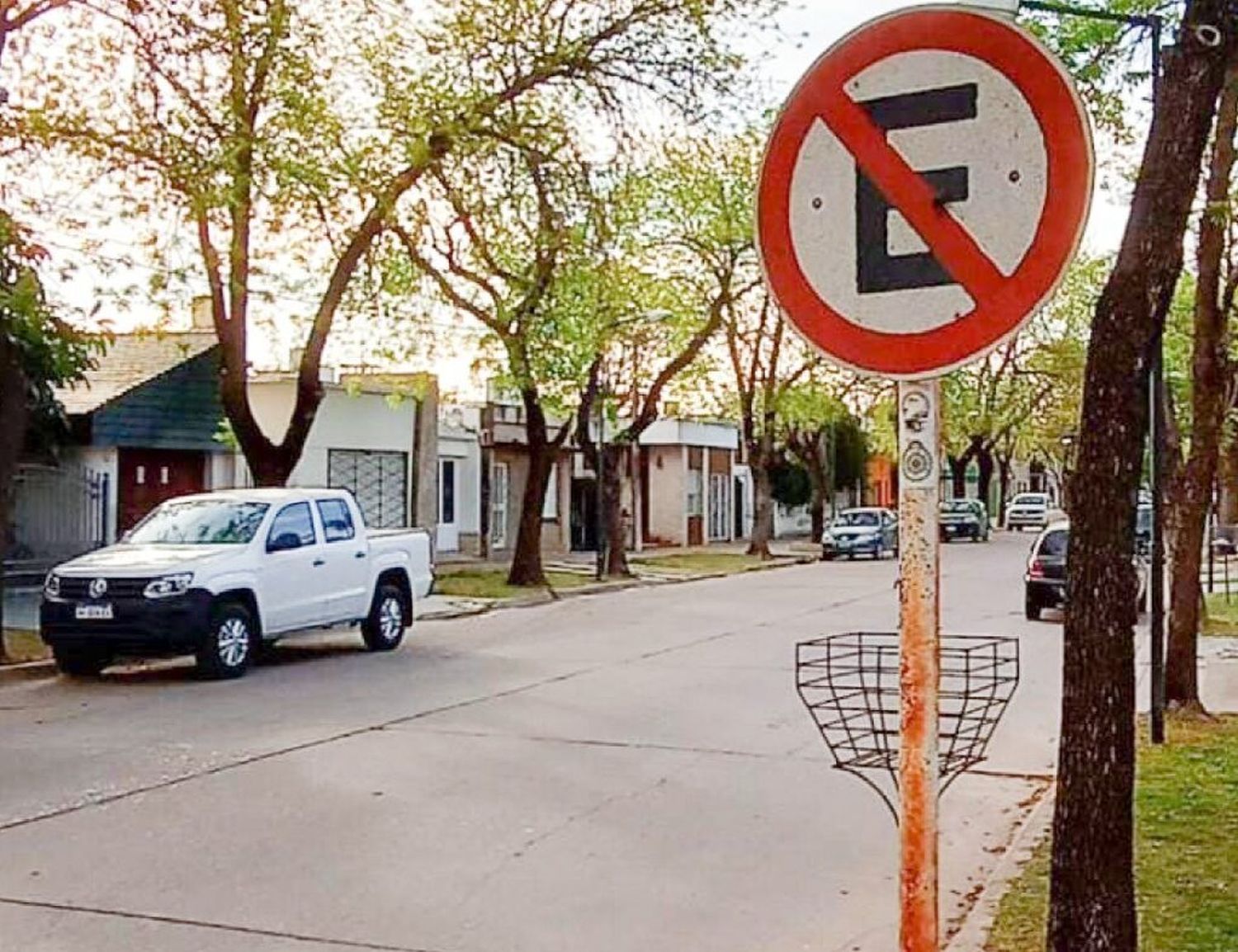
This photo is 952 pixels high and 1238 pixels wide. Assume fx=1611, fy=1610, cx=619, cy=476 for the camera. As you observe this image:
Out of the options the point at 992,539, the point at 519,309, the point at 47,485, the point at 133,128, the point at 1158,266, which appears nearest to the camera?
the point at 1158,266

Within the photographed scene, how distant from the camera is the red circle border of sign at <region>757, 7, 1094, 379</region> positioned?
3018 millimetres

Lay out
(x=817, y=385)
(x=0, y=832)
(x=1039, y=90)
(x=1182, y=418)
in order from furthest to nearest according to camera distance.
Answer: (x=817, y=385), (x=1182, y=418), (x=0, y=832), (x=1039, y=90)

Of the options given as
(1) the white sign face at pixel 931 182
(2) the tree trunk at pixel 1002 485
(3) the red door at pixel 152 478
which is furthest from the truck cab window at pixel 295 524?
(2) the tree trunk at pixel 1002 485

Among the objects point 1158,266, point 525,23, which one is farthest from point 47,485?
point 1158,266

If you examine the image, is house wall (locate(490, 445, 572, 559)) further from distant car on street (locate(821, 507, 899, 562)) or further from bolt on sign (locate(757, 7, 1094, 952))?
bolt on sign (locate(757, 7, 1094, 952))

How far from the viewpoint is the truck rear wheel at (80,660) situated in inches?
639

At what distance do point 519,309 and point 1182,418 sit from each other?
1100 centimetres

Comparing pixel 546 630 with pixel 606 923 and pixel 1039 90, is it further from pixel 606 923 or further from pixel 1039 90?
pixel 1039 90

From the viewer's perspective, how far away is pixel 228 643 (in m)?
16.2

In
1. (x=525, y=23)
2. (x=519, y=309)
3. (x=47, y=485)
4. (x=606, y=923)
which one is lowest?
(x=606, y=923)

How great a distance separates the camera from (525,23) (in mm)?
21828

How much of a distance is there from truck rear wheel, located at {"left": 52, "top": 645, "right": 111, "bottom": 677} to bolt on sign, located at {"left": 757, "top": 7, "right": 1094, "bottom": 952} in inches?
558

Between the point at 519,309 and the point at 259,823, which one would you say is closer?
the point at 259,823

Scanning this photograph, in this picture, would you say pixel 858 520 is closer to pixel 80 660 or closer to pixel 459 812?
pixel 80 660
